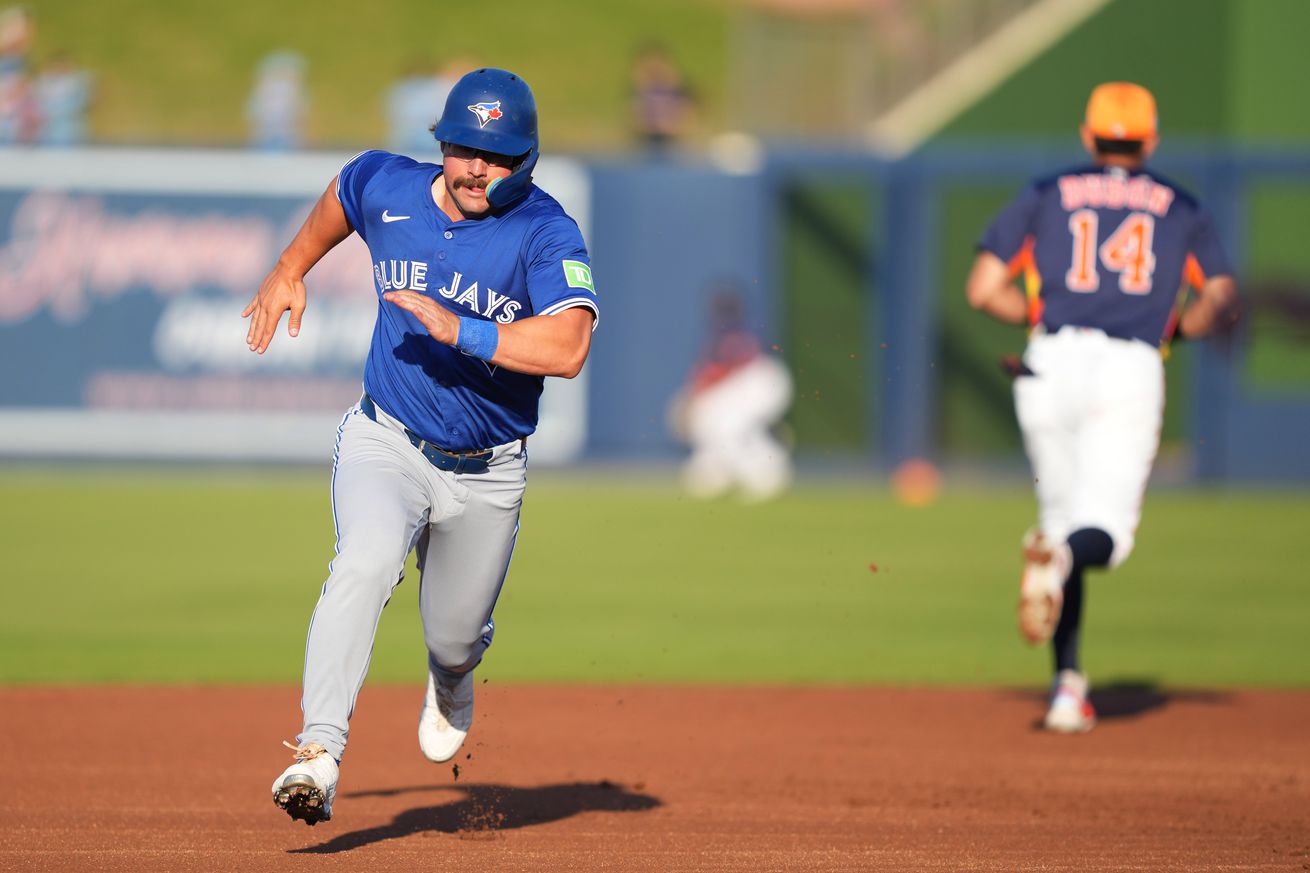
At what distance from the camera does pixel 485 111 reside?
Result: 543 centimetres

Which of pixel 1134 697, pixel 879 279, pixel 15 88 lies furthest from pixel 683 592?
pixel 15 88

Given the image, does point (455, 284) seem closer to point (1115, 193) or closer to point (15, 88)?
point (1115, 193)

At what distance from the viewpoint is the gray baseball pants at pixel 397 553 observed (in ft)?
16.9

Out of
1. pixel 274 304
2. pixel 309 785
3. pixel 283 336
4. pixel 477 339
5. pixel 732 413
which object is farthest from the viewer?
pixel 283 336

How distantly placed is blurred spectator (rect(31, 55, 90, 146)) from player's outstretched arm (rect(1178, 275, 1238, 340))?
14896 millimetres

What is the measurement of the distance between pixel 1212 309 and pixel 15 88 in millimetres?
15886

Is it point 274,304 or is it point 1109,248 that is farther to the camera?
point 1109,248

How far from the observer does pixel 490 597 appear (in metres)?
5.82

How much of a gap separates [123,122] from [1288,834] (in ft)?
112

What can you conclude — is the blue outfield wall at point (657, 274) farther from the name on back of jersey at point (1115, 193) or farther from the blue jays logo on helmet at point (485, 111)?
the blue jays logo on helmet at point (485, 111)

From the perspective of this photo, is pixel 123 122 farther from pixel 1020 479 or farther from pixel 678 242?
pixel 1020 479

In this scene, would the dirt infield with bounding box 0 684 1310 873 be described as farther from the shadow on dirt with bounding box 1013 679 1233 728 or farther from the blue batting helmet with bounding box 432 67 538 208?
the blue batting helmet with bounding box 432 67 538 208

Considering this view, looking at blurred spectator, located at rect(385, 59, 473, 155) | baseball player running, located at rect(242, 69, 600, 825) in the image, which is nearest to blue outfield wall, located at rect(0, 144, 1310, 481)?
blurred spectator, located at rect(385, 59, 473, 155)

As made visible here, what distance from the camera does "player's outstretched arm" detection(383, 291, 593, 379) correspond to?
498 cm
